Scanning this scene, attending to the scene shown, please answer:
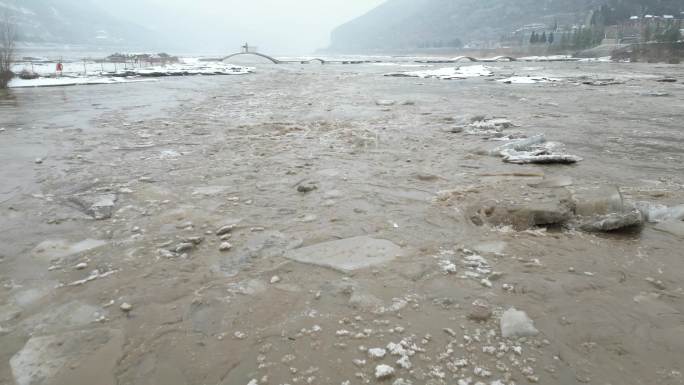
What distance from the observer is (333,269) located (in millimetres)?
3723

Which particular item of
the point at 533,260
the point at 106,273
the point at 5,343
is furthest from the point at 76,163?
the point at 533,260

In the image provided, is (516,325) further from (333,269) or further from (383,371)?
(333,269)

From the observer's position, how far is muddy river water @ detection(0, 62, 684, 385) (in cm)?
256

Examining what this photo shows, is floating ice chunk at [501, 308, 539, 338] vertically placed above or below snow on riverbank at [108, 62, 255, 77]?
below

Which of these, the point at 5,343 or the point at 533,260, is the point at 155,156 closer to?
the point at 5,343

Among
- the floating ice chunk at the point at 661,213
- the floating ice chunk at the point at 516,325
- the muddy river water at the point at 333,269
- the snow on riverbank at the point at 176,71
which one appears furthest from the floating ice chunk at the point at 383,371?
the snow on riverbank at the point at 176,71

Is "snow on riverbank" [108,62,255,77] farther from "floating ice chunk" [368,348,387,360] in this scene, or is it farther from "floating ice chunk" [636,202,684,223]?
"floating ice chunk" [368,348,387,360]

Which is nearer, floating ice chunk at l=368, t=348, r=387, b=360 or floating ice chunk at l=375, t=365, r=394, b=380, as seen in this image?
floating ice chunk at l=375, t=365, r=394, b=380

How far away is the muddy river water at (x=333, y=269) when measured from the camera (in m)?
2.56

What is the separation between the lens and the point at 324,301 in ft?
10.5

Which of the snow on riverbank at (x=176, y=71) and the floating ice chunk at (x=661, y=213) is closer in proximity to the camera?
the floating ice chunk at (x=661, y=213)

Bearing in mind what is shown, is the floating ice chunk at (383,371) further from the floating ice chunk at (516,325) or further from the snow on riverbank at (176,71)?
the snow on riverbank at (176,71)

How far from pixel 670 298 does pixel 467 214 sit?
6.86 feet

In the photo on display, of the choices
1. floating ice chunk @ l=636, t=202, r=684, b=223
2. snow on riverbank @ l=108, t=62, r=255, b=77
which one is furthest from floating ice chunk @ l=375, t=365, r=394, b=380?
snow on riverbank @ l=108, t=62, r=255, b=77
